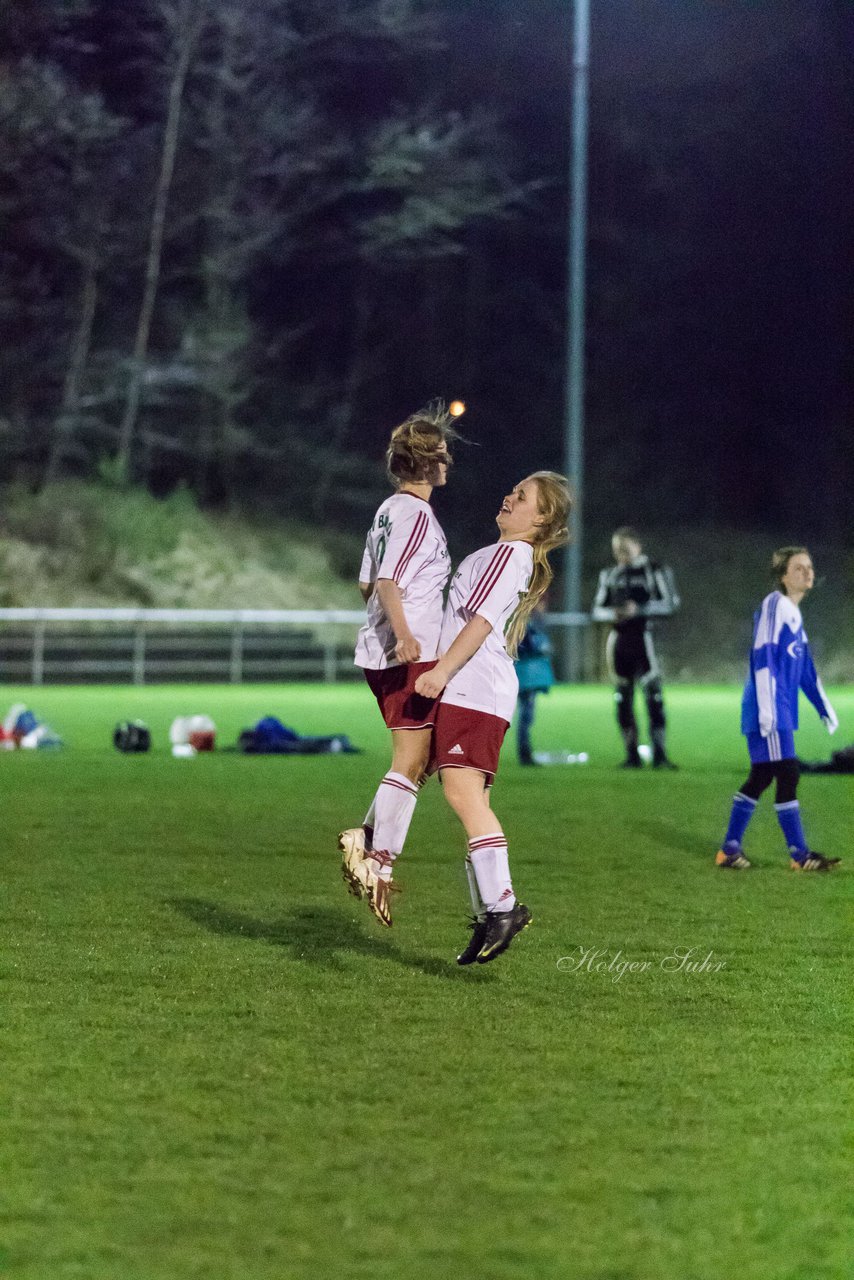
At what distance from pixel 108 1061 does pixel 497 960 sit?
1.94 meters

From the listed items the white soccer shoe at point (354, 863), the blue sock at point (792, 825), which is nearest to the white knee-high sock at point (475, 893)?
the white soccer shoe at point (354, 863)

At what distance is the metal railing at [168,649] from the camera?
29.0 m

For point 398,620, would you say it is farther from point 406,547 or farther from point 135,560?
point 135,560

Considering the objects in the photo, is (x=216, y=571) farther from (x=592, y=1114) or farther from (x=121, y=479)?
(x=592, y=1114)

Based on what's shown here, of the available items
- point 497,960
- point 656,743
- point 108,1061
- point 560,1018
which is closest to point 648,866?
point 497,960

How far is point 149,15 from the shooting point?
37.8 meters

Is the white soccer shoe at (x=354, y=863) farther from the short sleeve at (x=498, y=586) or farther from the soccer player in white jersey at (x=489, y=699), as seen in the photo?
the short sleeve at (x=498, y=586)

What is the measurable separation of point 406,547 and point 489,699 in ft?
2.05

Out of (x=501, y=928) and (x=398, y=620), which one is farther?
(x=398, y=620)

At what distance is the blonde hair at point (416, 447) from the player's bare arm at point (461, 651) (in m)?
0.73

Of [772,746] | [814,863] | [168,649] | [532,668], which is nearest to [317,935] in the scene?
[772,746]

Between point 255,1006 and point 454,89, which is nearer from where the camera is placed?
point 255,1006

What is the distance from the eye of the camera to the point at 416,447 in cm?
640

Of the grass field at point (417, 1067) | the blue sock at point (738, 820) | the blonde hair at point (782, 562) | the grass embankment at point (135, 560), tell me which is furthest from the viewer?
the grass embankment at point (135, 560)
